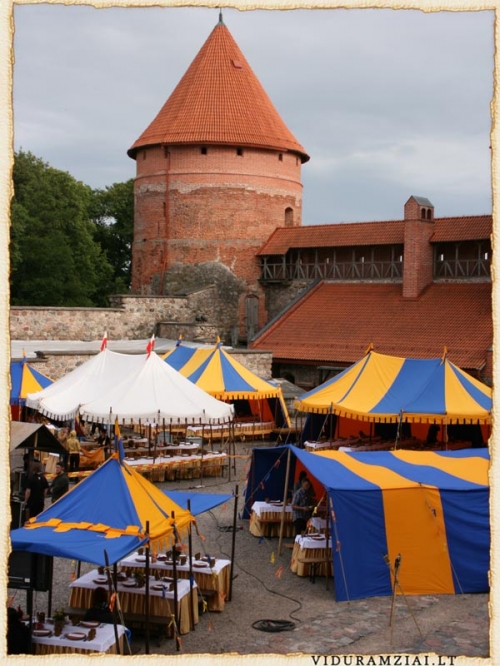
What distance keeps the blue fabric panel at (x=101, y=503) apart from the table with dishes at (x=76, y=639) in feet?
2.95

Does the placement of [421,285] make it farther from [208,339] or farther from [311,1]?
[311,1]

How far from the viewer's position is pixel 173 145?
31.2 m

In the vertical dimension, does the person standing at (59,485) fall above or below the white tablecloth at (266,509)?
above

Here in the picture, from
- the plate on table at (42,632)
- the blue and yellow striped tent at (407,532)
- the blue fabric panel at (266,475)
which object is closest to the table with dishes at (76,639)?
the plate on table at (42,632)

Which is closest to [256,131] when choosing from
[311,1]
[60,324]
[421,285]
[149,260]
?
[149,260]

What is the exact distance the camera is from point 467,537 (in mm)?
9914

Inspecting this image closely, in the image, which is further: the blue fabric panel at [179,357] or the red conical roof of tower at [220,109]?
the red conical roof of tower at [220,109]

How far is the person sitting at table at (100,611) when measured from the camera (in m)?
7.72

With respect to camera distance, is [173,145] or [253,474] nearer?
[253,474]

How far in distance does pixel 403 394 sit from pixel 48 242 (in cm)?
2105

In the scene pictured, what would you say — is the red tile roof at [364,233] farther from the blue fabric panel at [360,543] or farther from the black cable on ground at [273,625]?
the black cable on ground at [273,625]

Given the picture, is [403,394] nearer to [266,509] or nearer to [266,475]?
[266,475]

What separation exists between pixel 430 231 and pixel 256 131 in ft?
23.9

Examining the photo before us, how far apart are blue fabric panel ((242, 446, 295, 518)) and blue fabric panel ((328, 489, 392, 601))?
247 cm
